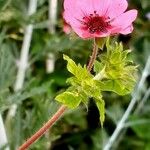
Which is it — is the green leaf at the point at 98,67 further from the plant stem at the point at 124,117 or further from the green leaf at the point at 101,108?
the plant stem at the point at 124,117

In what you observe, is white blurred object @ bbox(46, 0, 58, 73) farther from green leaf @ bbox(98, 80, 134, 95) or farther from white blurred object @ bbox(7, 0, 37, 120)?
green leaf @ bbox(98, 80, 134, 95)

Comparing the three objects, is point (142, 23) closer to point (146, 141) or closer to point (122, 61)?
point (146, 141)

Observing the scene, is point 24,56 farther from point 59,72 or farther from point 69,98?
point 69,98

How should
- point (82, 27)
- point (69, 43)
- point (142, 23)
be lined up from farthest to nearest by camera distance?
point (142, 23) < point (69, 43) < point (82, 27)

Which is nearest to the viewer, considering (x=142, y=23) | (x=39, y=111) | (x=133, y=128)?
(x=39, y=111)

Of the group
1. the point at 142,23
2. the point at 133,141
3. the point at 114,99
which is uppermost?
the point at 142,23

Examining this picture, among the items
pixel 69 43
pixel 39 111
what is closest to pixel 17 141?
pixel 39 111

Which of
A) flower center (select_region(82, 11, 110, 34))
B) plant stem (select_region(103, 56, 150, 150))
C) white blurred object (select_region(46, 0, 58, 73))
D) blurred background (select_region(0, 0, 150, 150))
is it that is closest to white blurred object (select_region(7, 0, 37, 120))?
blurred background (select_region(0, 0, 150, 150))

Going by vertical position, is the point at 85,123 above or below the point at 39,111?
below
